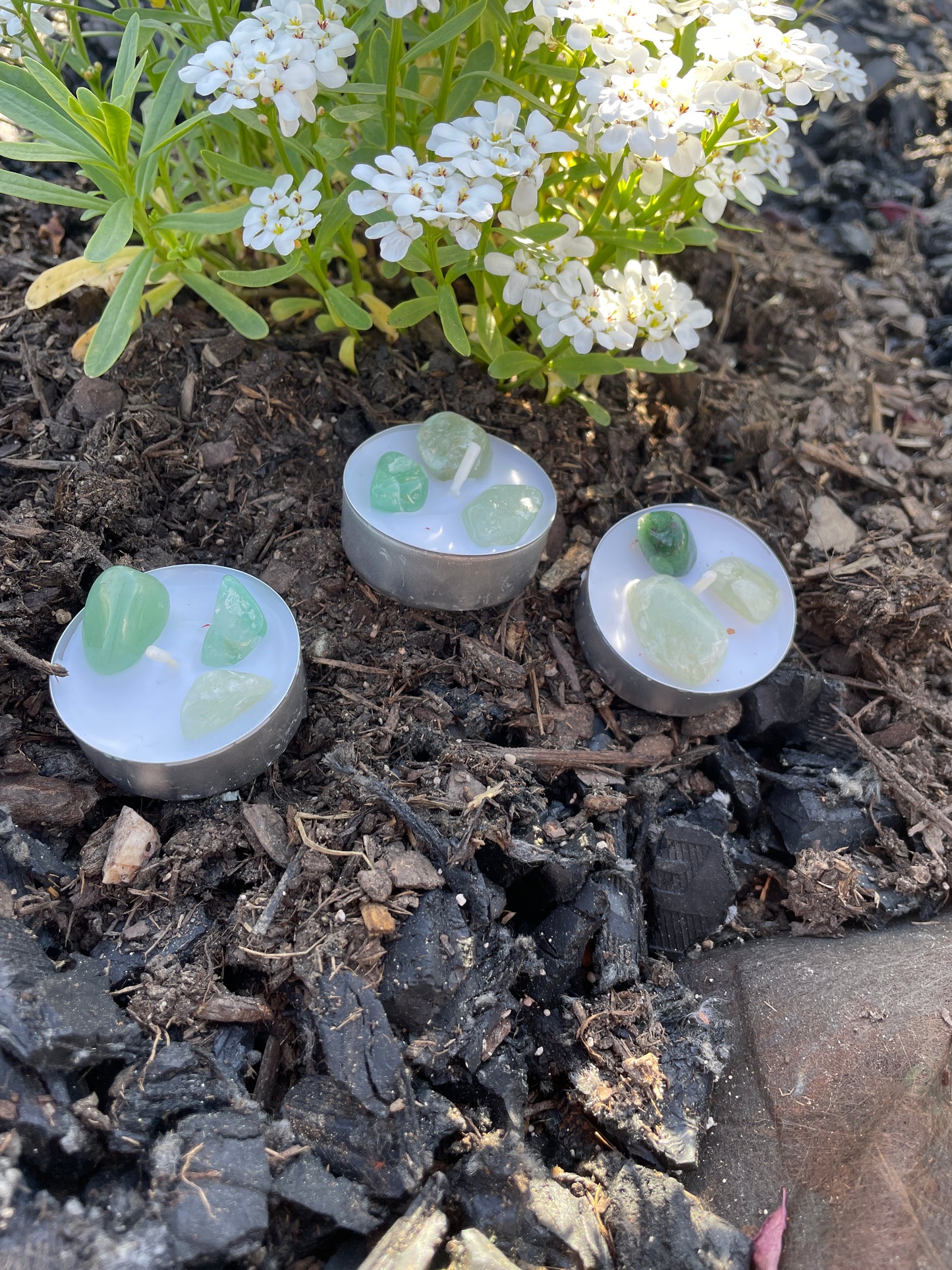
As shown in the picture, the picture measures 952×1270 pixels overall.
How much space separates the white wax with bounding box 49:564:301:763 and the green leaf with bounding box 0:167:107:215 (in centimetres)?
75

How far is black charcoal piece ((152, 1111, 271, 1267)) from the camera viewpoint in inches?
47.3

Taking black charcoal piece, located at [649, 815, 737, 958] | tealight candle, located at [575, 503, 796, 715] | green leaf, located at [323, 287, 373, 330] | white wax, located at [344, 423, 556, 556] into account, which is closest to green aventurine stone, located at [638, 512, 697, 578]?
tealight candle, located at [575, 503, 796, 715]

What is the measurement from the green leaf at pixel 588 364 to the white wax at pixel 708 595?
0.33 m

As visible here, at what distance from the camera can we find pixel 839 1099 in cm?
154

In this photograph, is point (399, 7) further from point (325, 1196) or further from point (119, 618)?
point (325, 1196)

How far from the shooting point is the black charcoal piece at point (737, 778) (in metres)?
1.96

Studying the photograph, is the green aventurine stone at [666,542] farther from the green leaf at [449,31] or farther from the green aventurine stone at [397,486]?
the green leaf at [449,31]

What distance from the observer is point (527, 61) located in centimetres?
182

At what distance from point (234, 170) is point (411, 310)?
0.45 m

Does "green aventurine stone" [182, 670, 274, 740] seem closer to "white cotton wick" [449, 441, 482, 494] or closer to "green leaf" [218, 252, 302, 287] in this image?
"white cotton wick" [449, 441, 482, 494]

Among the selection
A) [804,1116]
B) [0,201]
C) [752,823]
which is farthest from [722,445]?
[0,201]

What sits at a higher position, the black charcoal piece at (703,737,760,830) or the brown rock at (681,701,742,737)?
the brown rock at (681,701,742,737)

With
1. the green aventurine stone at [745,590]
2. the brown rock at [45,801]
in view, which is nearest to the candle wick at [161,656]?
the brown rock at [45,801]

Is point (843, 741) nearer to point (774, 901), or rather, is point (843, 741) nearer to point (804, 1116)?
point (774, 901)
